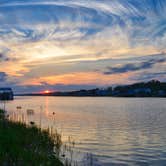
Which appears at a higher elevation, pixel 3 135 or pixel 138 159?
pixel 3 135

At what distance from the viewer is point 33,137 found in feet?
96.8

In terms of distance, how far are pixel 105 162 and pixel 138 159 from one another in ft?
9.57

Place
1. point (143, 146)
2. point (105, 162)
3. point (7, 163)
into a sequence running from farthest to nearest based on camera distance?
1. point (143, 146)
2. point (105, 162)
3. point (7, 163)

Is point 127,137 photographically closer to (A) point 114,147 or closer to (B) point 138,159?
(A) point 114,147

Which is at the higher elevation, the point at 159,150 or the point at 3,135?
the point at 3,135

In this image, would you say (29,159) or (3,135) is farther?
(3,135)

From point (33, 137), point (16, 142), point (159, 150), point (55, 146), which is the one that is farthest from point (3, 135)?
point (159, 150)

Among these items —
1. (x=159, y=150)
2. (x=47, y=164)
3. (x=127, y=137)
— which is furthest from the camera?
(x=127, y=137)

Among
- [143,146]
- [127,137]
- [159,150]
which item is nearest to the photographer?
[159,150]

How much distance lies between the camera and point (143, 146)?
34188 millimetres

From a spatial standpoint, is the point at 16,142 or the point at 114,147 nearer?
the point at 16,142

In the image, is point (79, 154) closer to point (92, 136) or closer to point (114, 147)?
point (114, 147)

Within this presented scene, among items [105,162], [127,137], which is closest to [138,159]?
[105,162]

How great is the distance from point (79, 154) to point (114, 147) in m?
5.52
